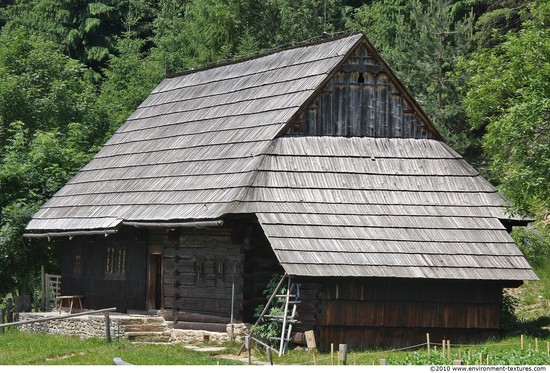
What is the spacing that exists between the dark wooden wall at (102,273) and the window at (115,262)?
58 mm

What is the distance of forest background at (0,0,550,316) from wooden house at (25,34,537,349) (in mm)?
1480

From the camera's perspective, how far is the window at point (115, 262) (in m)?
30.8

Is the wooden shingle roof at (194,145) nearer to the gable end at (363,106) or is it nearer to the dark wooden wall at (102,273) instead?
the gable end at (363,106)

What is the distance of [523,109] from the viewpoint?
25.2m

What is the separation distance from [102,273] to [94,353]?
23.5 feet

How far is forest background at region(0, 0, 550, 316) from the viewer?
26359 mm

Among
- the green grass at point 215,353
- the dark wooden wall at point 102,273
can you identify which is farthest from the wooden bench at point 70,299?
the green grass at point 215,353

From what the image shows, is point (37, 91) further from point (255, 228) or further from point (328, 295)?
point (328, 295)

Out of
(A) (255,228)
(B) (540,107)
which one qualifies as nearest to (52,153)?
(A) (255,228)

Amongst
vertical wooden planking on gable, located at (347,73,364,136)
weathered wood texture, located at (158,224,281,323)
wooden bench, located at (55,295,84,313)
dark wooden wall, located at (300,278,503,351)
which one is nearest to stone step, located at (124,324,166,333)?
weathered wood texture, located at (158,224,281,323)

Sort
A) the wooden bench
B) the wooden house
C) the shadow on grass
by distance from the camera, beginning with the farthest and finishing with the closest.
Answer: the wooden bench < the shadow on grass < the wooden house

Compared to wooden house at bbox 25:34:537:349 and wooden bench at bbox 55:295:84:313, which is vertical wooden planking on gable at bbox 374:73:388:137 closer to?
wooden house at bbox 25:34:537:349

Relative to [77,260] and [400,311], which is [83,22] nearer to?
[77,260]

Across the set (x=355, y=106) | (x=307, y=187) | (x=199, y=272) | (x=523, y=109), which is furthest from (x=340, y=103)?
(x=199, y=272)
